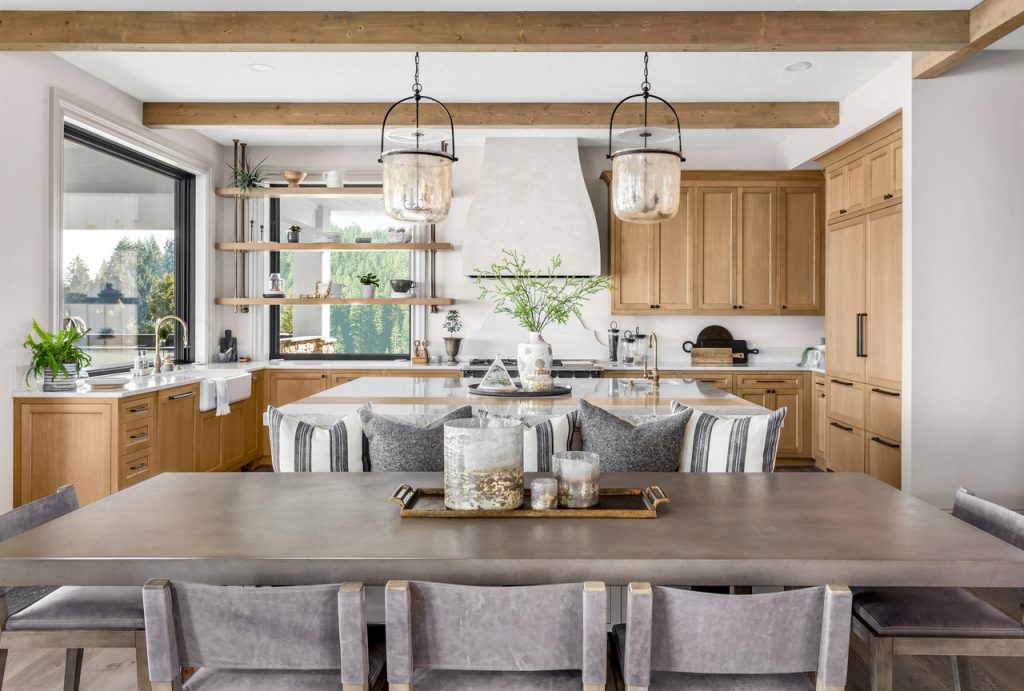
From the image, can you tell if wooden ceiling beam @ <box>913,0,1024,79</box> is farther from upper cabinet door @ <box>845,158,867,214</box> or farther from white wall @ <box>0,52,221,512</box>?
white wall @ <box>0,52,221,512</box>

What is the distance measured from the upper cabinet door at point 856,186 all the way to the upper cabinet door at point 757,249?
37.2 inches

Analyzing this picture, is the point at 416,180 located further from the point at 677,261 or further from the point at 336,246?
the point at 677,261

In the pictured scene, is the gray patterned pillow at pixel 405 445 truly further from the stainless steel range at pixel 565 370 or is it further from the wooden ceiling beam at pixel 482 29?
the stainless steel range at pixel 565 370

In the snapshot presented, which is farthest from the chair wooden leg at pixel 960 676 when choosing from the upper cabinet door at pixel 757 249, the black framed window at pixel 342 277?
the black framed window at pixel 342 277

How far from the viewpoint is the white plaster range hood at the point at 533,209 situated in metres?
5.97

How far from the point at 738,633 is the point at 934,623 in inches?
28.1

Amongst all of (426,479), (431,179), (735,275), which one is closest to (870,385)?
(735,275)

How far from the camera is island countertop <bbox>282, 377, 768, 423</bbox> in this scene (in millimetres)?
3000

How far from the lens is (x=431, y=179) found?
9.30ft

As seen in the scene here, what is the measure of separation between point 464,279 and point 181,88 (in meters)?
2.69

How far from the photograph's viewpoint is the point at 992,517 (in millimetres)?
1733

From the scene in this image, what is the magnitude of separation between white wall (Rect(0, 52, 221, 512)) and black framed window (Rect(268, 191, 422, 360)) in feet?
8.14

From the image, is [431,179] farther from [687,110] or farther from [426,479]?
[687,110]

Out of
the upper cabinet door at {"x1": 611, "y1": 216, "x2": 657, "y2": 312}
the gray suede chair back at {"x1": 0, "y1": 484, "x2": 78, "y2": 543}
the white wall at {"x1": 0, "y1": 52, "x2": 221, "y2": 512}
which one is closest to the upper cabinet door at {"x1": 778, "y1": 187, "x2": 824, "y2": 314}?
the upper cabinet door at {"x1": 611, "y1": 216, "x2": 657, "y2": 312}
